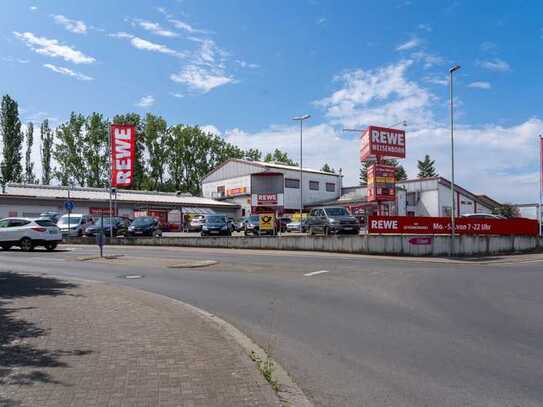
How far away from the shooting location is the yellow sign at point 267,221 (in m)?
28.9

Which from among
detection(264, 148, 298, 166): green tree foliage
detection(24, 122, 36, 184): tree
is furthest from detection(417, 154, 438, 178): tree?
detection(24, 122, 36, 184): tree

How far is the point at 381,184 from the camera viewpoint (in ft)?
132

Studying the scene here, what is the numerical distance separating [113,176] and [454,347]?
29908 mm

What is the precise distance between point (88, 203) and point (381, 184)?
99.6 feet

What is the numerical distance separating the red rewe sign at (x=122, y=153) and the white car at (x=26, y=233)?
865 cm

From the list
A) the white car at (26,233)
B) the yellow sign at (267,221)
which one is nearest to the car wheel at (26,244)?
the white car at (26,233)

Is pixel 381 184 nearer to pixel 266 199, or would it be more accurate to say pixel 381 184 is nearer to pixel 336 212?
pixel 336 212

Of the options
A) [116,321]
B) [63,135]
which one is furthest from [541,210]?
[63,135]

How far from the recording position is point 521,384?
4.90m

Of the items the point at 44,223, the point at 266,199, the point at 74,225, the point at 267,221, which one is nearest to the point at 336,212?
the point at 267,221

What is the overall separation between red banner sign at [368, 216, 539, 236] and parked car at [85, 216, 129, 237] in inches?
730

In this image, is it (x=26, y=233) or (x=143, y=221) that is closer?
(x=26, y=233)

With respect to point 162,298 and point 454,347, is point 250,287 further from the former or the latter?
point 454,347

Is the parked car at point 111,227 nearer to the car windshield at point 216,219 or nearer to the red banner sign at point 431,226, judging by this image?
the car windshield at point 216,219
